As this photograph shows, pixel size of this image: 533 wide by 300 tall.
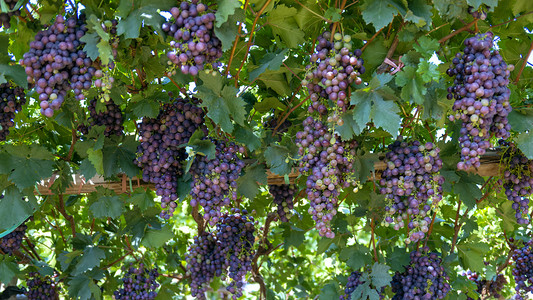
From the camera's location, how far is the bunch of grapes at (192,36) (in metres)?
1.75

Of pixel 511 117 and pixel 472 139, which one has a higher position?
pixel 511 117

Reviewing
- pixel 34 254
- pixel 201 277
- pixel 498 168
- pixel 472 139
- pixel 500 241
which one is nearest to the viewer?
pixel 472 139

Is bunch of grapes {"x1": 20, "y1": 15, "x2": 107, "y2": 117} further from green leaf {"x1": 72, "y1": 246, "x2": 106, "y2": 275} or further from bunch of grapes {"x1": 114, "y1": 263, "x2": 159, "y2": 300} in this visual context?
bunch of grapes {"x1": 114, "y1": 263, "x2": 159, "y2": 300}


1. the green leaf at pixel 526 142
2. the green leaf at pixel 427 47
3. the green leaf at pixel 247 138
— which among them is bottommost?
the green leaf at pixel 526 142

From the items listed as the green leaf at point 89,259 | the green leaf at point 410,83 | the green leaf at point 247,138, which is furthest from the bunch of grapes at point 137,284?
the green leaf at point 410,83

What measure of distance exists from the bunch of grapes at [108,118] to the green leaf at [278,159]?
2.79 feet

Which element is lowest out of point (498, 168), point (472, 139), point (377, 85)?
point (472, 139)

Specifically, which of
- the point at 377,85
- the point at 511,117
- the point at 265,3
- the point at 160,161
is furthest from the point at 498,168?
the point at 160,161

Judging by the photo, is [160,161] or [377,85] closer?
[377,85]

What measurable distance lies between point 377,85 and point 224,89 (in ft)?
2.17

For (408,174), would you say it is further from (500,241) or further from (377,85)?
(500,241)

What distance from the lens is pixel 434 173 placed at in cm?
216

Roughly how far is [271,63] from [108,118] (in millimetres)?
962

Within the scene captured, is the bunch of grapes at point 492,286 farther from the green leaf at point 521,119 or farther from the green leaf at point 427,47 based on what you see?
the green leaf at point 427,47
